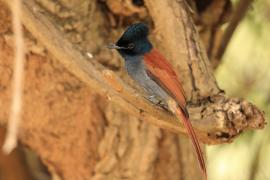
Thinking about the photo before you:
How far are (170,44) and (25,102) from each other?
2.99ft

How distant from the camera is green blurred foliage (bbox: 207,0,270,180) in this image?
4648mm

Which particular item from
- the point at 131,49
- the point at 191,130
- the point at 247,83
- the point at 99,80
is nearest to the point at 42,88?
the point at 131,49

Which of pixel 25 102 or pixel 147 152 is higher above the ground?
pixel 25 102

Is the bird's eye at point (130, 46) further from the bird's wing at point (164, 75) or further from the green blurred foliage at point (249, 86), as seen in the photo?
the green blurred foliage at point (249, 86)

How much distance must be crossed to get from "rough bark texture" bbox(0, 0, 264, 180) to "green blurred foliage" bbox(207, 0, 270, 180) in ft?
2.27

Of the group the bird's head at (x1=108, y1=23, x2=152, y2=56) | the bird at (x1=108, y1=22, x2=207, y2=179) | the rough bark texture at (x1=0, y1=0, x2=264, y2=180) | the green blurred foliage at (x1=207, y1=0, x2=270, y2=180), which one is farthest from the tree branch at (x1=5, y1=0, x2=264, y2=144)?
the green blurred foliage at (x1=207, y1=0, x2=270, y2=180)

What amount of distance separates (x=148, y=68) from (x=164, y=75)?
156 mm

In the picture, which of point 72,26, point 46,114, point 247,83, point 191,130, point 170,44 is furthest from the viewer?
point 247,83

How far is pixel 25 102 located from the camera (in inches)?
144

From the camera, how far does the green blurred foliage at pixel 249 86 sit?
4.65 m

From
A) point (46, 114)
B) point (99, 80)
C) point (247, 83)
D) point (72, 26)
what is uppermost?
point (99, 80)

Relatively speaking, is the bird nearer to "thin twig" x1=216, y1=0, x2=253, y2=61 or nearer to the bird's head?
the bird's head

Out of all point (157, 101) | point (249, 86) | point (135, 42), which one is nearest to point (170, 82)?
point (157, 101)

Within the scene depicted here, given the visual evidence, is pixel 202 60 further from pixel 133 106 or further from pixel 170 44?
pixel 133 106
